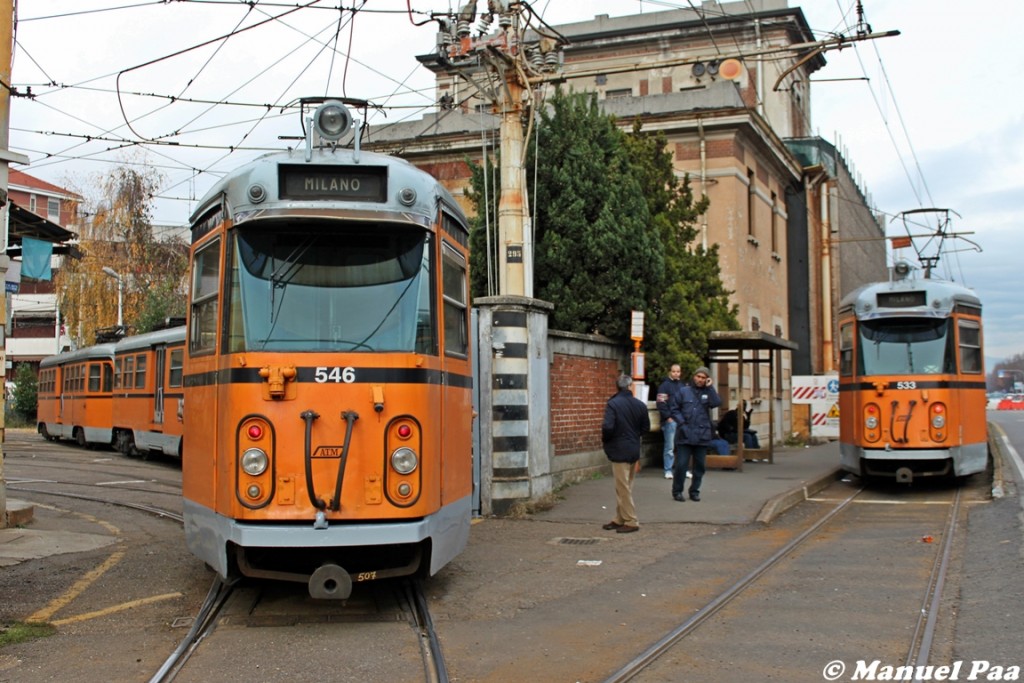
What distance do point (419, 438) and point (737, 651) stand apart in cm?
251

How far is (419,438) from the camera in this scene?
7113 mm

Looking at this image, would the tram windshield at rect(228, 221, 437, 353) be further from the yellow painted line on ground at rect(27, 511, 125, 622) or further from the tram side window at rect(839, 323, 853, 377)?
the tram side window at rect(839, 323, 853, 377)

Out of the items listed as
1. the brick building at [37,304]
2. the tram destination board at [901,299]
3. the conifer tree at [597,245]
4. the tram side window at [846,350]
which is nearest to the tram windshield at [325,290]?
the conifer tree at [597,245]

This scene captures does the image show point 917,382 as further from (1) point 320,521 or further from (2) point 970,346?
(1) point 320,521

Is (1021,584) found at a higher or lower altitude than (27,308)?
lower

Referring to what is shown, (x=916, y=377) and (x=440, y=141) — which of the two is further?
(x=440, y=141)

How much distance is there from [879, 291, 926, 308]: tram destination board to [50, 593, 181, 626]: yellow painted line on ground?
11488 millimetres

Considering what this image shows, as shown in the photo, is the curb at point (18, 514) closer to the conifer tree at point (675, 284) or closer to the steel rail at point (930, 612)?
the steel rail at point (930, 612)

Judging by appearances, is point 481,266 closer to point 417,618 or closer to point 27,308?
point 417,618

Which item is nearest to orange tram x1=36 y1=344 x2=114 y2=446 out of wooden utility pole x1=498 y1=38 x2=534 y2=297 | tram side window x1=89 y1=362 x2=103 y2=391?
Result: tram side window x1=89 y1=362 x2=103 y2=391

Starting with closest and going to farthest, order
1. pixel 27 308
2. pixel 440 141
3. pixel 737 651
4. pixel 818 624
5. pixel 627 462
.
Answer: pixel 737 651 < pixel 818 624 < pixel 627 462 < pixel 440 141 < pixel 27 308

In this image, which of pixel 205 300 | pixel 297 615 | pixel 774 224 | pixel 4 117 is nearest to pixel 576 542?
Answer: pixel 297 615

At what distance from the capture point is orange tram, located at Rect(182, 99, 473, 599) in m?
6.87

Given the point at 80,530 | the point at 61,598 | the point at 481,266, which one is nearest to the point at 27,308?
the point at 481,266
